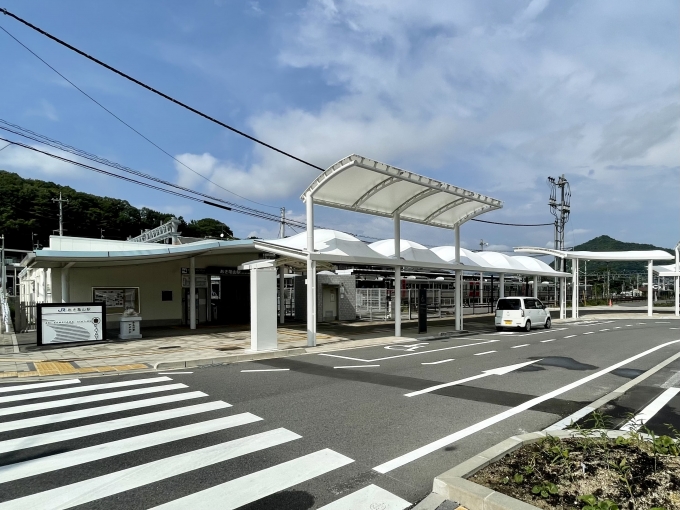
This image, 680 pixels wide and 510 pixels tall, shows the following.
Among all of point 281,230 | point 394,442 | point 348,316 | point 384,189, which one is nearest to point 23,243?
point 281,230

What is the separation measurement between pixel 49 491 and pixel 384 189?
13992 mm

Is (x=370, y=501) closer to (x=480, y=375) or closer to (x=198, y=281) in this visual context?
(x=480, y=375)

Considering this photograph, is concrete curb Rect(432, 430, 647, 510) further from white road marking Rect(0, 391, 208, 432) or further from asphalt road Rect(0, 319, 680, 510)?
white road marking Rect(0, 391, 208, 432)

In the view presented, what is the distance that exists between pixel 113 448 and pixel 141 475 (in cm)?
102

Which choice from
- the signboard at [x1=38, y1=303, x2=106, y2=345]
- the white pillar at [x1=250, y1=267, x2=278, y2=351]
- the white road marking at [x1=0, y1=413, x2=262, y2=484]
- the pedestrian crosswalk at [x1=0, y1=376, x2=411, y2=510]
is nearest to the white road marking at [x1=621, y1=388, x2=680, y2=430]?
the pedestrian crosswalk at [x1=0, y1=376, x2=411, y2=510]

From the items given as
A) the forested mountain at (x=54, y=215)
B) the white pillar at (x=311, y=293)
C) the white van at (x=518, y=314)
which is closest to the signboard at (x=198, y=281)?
the white pillar at (x=311, y=293)

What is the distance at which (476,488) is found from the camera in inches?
140

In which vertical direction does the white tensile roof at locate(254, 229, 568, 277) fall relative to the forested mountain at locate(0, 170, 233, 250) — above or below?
below

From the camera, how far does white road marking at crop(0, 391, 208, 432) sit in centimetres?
593

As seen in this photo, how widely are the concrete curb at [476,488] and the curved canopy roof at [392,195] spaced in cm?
1041

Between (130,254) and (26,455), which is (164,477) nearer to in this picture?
(26,455)

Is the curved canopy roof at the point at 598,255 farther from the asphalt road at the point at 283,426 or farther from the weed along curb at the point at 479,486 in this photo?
the weed along curb at the point at 479,486

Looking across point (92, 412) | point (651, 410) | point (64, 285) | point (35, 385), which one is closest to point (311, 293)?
point (35, 385)

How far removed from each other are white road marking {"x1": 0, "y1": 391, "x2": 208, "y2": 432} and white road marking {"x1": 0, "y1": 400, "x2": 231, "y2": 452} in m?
0.57
